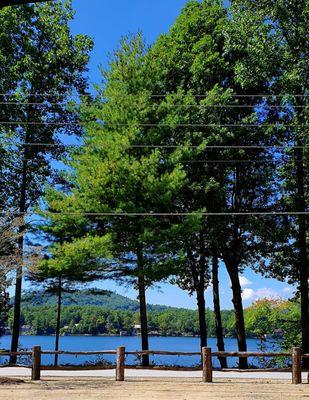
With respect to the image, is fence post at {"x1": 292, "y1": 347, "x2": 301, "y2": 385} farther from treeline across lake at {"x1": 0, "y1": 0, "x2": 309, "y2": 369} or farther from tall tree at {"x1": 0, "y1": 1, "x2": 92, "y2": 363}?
tall tree at {"x1": 0, "y1": 1, "x2": 92, "y2": 363}

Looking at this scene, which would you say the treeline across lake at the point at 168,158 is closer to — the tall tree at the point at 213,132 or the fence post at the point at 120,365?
the tall tree at the point at 213,132

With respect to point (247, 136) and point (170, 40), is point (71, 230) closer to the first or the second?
point (247, 136)

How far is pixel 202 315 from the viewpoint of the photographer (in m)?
25.5

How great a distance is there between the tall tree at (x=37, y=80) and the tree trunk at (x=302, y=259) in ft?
39.7

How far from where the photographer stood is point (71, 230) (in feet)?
78.3

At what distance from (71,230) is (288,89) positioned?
12.0 m

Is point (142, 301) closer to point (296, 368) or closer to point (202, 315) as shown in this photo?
point (202, 315)

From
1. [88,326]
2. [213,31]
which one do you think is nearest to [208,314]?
[88,326]

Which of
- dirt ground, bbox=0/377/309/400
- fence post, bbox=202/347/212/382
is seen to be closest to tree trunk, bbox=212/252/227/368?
dirt ground, bbox=0/377/309/400

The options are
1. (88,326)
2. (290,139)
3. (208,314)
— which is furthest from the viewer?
(88,326)

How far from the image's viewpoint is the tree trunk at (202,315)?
24969 millimetres

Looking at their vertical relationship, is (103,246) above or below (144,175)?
below

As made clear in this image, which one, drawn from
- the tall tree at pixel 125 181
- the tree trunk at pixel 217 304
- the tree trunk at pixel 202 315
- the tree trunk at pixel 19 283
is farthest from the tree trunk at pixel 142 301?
the tree trunk at pixel 19 283

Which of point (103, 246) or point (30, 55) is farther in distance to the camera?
point (30, 55)
